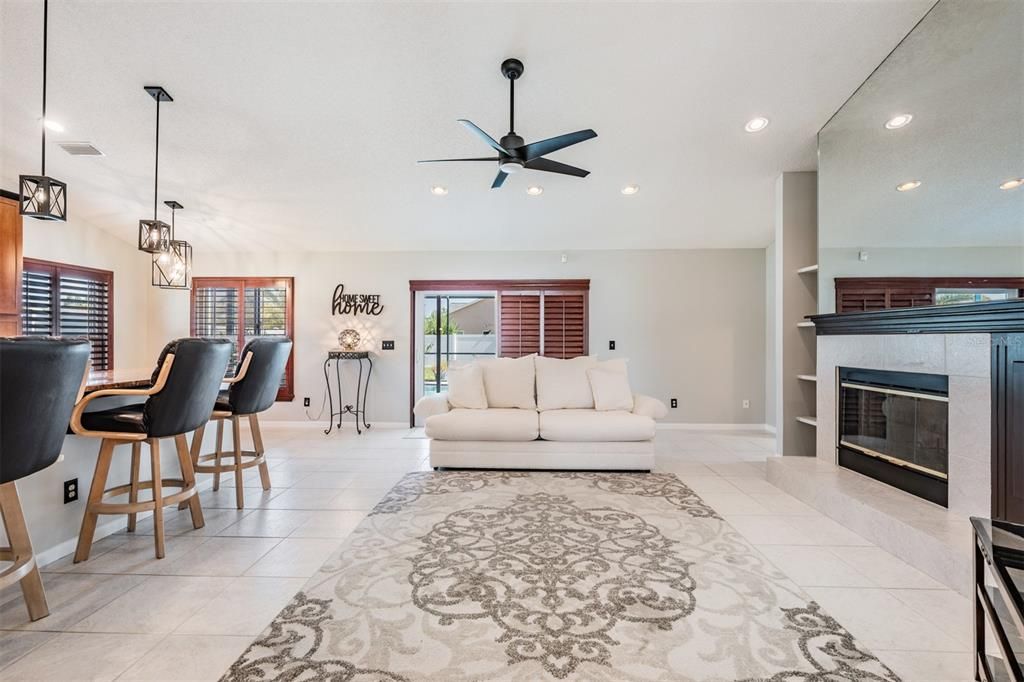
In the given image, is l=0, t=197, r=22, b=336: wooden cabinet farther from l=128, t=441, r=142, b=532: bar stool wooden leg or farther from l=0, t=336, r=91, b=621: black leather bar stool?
l=0, t=336, r=91, b=621: black leather bar stool

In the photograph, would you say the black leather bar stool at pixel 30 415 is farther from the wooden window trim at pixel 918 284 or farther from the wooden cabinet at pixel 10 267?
the wooden window trim at pixel 918 284

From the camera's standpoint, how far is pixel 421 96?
3.05 meters

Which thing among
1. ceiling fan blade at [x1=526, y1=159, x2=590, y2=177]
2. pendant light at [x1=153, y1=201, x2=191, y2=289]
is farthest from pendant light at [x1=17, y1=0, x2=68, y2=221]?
ceiling fan blade at [x1=526, y1=159, x2=590, y2=177]

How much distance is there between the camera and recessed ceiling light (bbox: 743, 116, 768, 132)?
324 centimetres

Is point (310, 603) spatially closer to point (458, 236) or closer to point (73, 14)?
point (73, 14)

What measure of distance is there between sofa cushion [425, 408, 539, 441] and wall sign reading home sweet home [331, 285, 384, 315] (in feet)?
8.64

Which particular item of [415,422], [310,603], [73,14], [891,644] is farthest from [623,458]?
[73,14]

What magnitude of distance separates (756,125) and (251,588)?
4.32 meters

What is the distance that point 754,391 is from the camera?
18.8 feet

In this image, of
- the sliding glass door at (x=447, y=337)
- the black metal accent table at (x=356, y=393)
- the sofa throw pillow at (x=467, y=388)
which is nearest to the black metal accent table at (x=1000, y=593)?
the sofa throw pillow at (x=467, y=388)

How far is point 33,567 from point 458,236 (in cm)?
456

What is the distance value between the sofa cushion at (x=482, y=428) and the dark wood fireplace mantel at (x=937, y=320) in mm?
2496

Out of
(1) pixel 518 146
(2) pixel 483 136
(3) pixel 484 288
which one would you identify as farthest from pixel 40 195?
(3) pixel 484 288

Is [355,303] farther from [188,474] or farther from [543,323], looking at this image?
[188,474]
